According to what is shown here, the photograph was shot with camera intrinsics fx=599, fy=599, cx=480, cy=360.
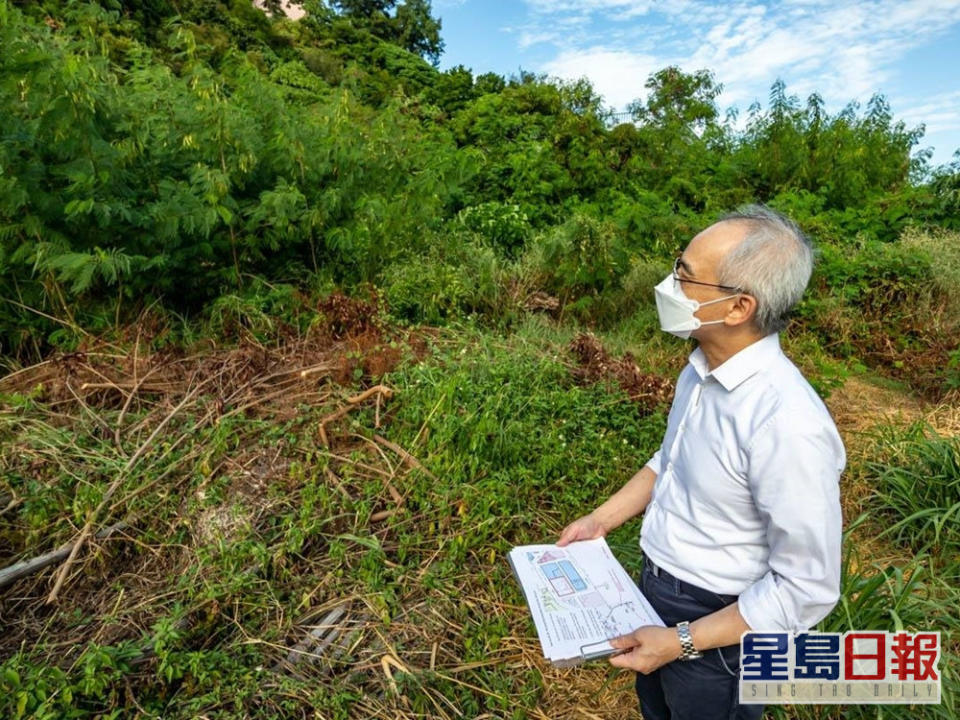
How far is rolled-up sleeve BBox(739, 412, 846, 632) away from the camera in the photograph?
1153 mm

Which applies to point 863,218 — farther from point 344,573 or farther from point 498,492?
point 344,573

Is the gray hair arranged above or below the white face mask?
above

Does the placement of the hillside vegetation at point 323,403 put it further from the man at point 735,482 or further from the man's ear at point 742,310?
the man's ear at point 742,310

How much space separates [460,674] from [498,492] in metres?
0.91

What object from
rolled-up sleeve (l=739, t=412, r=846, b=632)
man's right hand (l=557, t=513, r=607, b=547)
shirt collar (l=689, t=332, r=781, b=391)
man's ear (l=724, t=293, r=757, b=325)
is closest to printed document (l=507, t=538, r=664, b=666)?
man's right hand (l=557, t=513, r=607, b=547)

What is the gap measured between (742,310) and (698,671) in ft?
2.79

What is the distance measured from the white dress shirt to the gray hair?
73 mm

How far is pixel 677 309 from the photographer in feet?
4.71

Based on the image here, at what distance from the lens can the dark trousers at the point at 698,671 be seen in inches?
54.9

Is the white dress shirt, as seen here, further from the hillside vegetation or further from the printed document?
the hillside vegetation

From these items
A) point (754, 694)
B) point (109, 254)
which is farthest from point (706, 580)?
point (109, 254)

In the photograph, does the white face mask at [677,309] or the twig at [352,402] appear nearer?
the white face mask at [677,309]

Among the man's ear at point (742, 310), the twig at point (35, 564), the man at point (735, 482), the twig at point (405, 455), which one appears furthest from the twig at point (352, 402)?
the man's ear at point (742, 310)

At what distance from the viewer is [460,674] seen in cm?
225
